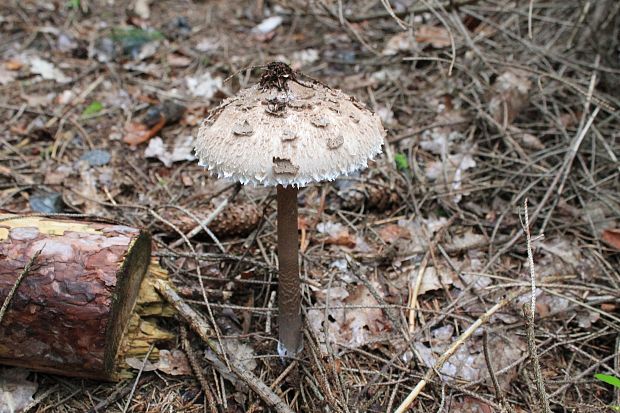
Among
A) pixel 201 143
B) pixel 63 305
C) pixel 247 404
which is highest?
pixel 201 143

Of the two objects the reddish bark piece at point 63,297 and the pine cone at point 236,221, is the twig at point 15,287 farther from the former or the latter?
the pine cone at point 236,221

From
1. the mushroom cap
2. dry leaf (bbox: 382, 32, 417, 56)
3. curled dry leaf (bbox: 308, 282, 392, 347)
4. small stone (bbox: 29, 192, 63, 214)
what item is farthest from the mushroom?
dry leaf (bbox: 382, 32, 417, 56)

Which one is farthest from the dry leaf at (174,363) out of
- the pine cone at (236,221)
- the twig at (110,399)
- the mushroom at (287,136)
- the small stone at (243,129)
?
the small stone at (243,129)

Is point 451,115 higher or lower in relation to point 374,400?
higher

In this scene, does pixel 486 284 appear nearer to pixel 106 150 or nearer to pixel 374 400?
pixel 374 400

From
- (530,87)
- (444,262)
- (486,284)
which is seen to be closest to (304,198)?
(444,262)

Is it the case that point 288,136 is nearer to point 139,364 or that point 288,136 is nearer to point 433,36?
point 139,364
